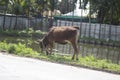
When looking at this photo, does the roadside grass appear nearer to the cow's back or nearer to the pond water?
the cow's back

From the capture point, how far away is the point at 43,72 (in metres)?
13.0

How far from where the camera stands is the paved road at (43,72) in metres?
12.0

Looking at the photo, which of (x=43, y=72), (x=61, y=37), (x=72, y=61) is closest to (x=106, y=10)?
(x=61, y=37)

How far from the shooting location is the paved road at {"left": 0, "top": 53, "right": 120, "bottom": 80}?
1196cm

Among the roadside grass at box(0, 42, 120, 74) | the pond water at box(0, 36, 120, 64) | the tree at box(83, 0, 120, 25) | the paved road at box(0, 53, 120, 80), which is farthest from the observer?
the tree at box(83, 0, 120, 25)

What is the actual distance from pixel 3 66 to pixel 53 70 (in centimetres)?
188

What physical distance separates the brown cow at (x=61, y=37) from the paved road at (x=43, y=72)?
3.67m

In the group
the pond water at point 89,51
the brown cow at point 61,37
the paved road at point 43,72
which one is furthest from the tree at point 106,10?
the paved road at point 43,72

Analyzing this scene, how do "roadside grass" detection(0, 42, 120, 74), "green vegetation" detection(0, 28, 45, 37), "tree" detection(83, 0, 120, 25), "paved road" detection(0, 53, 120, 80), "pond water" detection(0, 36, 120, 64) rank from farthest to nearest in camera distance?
1. "tree" detection(83, 0, 120, 25)
2. "green vegetation" detection(0, 28, 45, 37)
3. "pond water" detection(0, 36, 120, 64)
4. "roadside grass" detection(0, 42, 120, 74)
5. "paved road" detection(0, 53, 120, 80)

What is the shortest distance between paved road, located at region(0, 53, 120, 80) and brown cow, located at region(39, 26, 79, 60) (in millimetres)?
3668

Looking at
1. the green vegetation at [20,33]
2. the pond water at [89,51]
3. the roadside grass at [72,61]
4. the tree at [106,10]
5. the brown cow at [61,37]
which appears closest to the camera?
the roadside grass at [72,61]

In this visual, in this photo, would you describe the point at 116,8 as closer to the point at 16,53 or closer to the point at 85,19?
the point at 85,19

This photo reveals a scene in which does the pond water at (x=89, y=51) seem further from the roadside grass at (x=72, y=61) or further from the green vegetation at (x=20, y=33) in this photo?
the green vegetation at (x=20, y=33)

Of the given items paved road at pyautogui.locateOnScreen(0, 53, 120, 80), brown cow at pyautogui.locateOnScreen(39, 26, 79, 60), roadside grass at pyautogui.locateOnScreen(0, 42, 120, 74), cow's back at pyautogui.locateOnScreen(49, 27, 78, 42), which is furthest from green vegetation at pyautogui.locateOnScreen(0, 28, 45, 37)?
paved road at pyautogui.locateOnScreen(0, 53, 120, 80)
